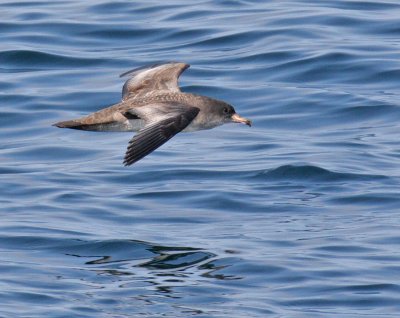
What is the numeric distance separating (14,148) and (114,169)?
4.43 feet

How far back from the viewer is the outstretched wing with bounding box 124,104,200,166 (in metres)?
10.8

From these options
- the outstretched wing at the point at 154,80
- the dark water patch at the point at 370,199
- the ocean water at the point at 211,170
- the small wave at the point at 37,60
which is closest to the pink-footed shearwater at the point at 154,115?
the outstretched wing at the point at 154,80

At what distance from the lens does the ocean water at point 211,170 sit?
10820 mm

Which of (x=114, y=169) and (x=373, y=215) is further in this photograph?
(x=114, y=169)

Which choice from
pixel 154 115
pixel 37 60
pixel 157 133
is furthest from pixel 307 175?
pixel 37 60

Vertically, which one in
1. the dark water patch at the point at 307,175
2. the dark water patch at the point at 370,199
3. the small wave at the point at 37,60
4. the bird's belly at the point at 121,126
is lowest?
the dark water patch at the point at 370,199

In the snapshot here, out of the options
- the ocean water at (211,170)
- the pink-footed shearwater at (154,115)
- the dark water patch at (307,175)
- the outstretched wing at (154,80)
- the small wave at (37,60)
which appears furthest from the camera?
the small wave at (37,60)

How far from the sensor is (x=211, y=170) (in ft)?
47.4

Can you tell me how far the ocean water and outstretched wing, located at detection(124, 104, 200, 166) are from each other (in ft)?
3.40

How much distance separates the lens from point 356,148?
49.9 ft

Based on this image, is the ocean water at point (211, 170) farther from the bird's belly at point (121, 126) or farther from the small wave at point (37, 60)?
the bird's belly at point (121, 126)

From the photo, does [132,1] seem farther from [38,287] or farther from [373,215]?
[38,287]

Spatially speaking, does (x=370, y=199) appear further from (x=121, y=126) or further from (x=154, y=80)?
(x=121, y=126)

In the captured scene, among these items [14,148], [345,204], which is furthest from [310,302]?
[14,148]
